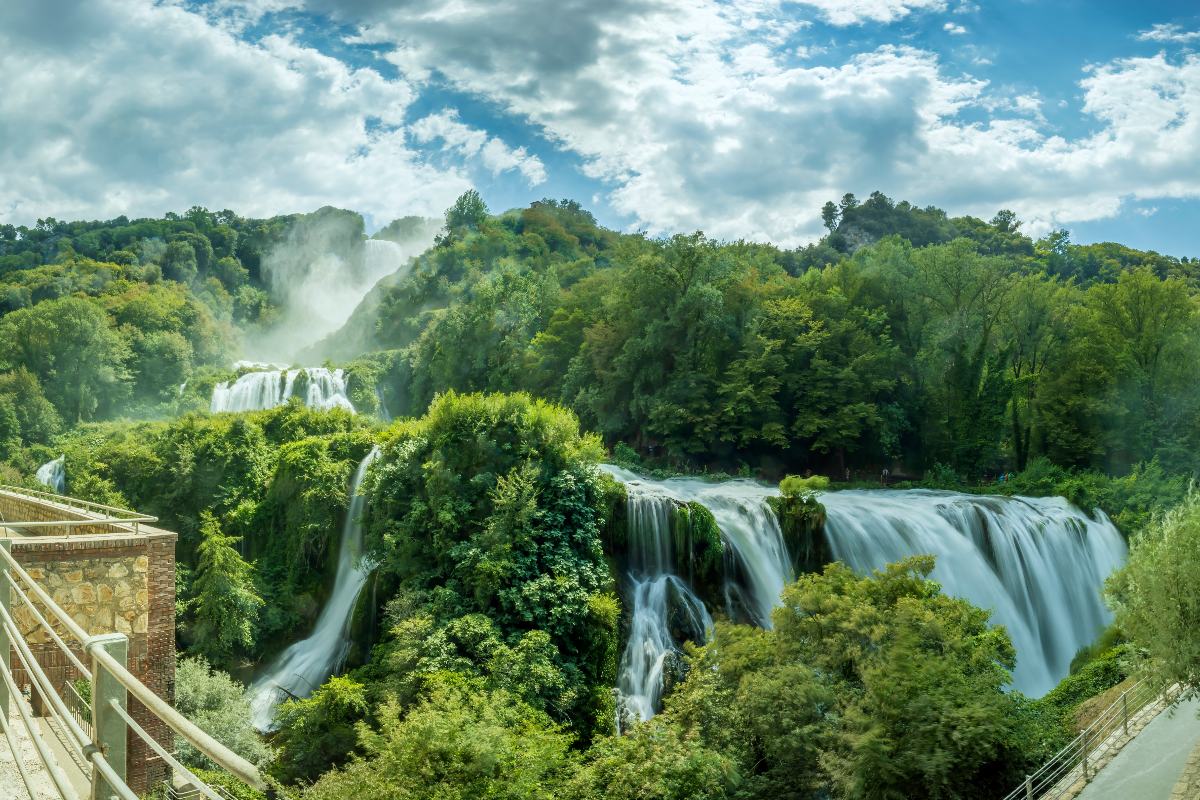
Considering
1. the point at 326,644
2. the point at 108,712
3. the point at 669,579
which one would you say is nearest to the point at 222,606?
the point at 326,644

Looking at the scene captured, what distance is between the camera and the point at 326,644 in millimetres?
21172

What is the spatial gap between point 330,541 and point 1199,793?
20017 mm

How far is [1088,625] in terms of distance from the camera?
23531 mm

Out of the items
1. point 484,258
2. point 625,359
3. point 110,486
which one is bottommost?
point 110,486

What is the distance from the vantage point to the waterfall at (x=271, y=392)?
1657 inches

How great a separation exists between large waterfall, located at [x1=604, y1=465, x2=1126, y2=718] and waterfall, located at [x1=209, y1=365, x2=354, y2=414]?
24.2m

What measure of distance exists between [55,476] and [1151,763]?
113ft

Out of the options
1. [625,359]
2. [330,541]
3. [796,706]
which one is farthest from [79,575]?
[625,359]

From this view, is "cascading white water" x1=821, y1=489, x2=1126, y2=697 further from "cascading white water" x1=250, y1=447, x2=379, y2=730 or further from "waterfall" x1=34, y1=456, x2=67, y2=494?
"waterfall" x1=34, y1=456, x2=67, y2=494

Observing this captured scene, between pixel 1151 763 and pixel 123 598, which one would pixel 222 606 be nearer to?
pixel 123 598

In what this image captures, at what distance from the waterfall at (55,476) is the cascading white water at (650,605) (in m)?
21.9

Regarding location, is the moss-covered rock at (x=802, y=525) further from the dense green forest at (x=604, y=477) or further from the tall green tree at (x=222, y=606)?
the tall green tree at (x=222, y=606)

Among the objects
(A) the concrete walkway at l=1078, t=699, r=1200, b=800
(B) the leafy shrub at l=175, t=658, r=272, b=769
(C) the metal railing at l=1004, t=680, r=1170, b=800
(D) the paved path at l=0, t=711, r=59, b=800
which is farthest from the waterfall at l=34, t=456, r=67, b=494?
(A) the concrete walkway at l=1078, t=699, r=1200, b=800

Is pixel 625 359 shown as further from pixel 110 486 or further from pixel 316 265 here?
pixel 316 265
